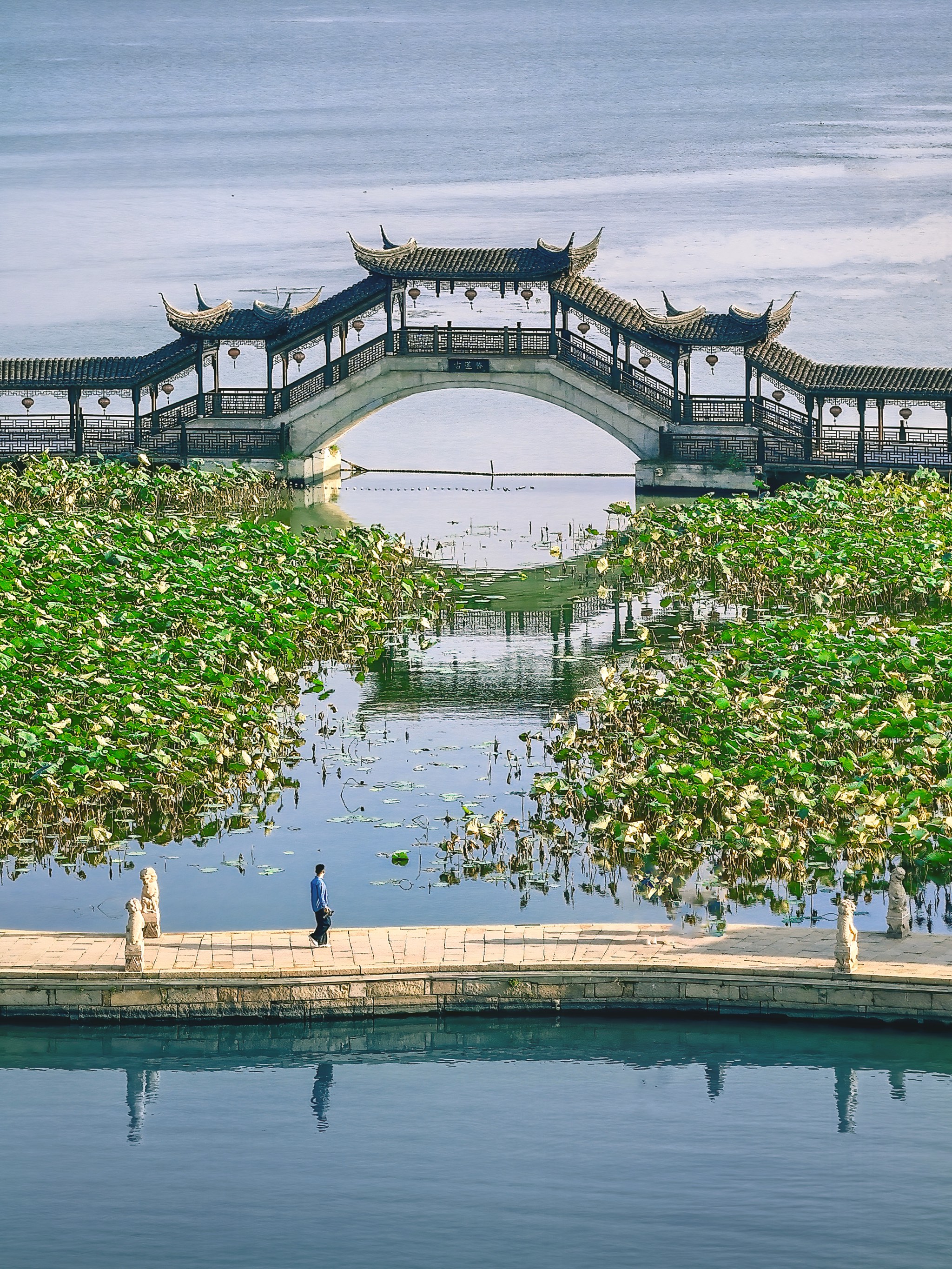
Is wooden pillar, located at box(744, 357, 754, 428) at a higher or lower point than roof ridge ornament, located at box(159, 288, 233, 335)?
lower

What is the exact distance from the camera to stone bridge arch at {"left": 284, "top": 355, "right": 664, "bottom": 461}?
55156 millimetres

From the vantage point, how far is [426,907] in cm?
2614

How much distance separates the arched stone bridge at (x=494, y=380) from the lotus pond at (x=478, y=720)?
20.9 ft

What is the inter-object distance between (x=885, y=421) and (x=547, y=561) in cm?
3707

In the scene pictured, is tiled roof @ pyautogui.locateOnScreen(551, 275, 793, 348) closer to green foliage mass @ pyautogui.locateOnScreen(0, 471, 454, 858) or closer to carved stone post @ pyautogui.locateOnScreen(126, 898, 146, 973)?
green foliage mass @ pyautogui.locateOnScreen(0, 471, 454, 858)

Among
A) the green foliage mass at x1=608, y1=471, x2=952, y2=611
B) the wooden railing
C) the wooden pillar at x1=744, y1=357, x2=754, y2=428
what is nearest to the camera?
the green foliage mass at x1=608, y1=471, x2=952, y2=611

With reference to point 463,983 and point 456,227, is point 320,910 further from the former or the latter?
point 456,227

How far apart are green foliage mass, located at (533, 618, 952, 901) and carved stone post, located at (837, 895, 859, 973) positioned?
3084mm

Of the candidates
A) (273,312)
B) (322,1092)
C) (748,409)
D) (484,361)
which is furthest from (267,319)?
(322,1092)

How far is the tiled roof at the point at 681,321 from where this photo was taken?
179 feet

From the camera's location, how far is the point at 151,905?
76.9 ft

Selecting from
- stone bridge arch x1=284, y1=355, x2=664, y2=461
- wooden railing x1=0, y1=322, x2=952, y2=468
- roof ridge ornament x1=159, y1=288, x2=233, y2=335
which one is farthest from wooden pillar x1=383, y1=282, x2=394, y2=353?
roof ridge ornament x1=159, y1=288, x2=233, y2=335

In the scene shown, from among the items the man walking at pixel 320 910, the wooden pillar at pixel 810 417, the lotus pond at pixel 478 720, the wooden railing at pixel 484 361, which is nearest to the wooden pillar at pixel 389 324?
the wooden railing at pixel 484 361

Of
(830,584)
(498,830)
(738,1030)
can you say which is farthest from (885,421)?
(738,1030)
